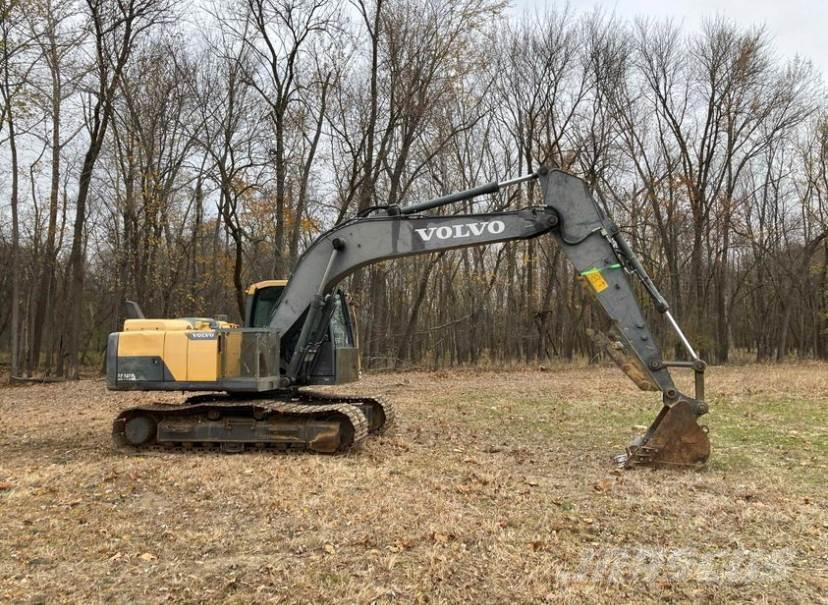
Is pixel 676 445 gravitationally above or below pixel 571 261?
below

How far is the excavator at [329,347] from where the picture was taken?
8094 millimetres

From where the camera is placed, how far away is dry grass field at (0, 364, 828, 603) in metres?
4.57

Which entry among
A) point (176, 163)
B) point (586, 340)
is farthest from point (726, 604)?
point (586, 340)

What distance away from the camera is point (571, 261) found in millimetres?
8633

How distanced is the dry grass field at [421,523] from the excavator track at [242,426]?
11.3 inches

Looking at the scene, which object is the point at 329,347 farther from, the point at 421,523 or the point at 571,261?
the point at 421,523

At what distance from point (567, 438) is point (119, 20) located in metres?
19.5

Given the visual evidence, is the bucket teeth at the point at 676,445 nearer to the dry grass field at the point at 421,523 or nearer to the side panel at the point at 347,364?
the dry grass field at the point at 421,523

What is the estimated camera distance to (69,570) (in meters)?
4.89

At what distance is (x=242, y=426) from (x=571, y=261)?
4833 millimetres

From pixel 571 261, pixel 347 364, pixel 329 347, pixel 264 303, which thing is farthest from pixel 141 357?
pixel 571 261

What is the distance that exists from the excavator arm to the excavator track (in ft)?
2.39

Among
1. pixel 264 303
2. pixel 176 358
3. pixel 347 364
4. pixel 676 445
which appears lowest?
pixel 676 445

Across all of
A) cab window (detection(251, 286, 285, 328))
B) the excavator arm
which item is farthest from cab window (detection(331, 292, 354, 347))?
cab window (detection(251, 286, 285, 328))
